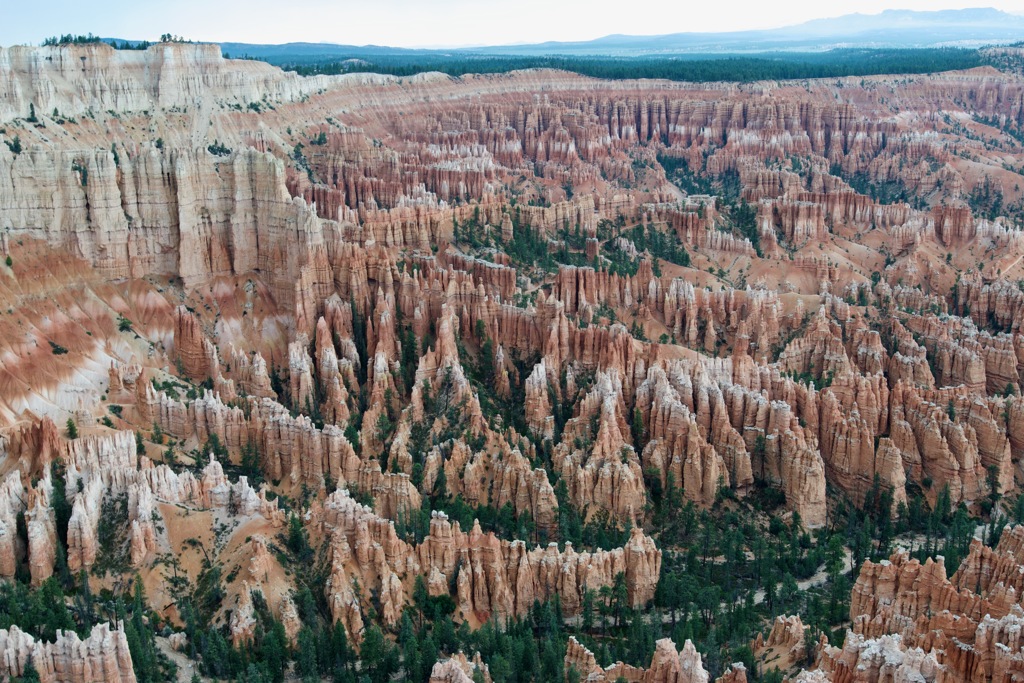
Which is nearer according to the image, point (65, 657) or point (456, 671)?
point (65, 657)

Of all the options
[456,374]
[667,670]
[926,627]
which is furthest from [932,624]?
[456,374]

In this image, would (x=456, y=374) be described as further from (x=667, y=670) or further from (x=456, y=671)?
(x=667, y=670)

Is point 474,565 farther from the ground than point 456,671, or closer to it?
closer to it

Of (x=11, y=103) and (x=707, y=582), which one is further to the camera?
(x=11, y=103)

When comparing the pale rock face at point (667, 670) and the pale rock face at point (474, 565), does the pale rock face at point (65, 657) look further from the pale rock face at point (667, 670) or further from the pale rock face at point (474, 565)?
the pale rock face at point (667, 670)

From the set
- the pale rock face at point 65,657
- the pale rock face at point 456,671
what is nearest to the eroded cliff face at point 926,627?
the pale rock face at point 456,671

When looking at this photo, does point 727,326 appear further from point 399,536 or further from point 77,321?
point 77,321

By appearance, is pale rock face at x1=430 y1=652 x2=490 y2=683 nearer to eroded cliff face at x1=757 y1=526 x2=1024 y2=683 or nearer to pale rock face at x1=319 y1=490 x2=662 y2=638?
pale rock face at x1=319 y1=490 x2=662 y2=638

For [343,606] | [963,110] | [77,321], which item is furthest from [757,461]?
[963,110]
